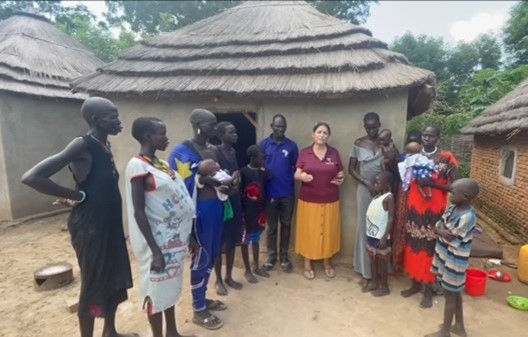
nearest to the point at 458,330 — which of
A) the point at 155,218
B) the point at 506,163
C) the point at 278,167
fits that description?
the point at 278,167

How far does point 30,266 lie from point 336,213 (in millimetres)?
4132

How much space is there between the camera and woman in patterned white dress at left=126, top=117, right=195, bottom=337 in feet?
7.19

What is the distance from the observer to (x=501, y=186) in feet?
24.1

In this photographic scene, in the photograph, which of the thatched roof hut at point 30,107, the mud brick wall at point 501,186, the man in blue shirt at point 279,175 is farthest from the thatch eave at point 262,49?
the mud brick wall at point 501,186

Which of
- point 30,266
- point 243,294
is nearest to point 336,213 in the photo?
point 243,294

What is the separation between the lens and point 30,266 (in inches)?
173

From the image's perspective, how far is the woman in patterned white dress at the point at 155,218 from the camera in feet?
7.19

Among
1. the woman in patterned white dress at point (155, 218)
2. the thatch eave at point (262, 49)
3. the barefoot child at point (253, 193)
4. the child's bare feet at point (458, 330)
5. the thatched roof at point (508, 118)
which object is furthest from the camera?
the thatched roof at point (508, 118)

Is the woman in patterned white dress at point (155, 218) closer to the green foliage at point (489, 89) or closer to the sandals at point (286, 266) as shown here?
Answer: the sandals at point (286, 266)

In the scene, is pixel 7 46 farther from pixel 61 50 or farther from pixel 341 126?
pixel 341 126

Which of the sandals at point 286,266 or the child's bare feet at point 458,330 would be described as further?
the sandals at point 286,266

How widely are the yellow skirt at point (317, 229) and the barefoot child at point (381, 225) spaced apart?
489mm

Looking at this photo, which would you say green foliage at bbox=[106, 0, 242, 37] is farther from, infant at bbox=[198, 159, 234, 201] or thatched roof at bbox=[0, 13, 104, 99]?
infant at bbox=[198, 159, 234, 201]

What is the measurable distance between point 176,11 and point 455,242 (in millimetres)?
17880
